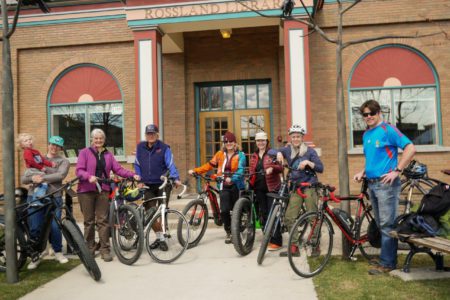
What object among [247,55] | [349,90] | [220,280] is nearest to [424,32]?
[349,90]

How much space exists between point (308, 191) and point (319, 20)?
5743mm

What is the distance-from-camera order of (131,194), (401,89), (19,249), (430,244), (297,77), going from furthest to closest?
1. (401,89)
2. (297,77)
3. (131,194)
4. (19,249)
5. (430,244)

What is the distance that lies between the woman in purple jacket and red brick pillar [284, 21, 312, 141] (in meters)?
4.21

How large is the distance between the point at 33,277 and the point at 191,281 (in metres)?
2.04

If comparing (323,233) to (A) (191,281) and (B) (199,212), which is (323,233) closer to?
(A) (191,281)

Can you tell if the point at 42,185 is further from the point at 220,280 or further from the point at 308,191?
the point at 308,191

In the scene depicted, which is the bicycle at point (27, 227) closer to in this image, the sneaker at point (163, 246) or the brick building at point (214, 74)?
the sneaker at point (163, 246)

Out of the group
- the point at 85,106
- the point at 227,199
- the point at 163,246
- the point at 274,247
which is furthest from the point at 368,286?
the point at 85,106

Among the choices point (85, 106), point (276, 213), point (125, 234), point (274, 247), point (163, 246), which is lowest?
point (274, 247)

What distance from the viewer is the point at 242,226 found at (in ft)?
19.4

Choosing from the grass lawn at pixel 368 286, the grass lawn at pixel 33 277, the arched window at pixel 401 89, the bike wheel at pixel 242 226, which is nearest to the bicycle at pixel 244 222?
the bike wheel at pixel 242 226

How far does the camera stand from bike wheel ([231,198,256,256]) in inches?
218

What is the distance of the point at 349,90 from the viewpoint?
9.96 meters

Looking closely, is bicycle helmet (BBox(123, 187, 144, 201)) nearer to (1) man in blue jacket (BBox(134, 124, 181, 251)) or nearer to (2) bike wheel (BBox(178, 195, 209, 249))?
(1) man in blue jacket (BBox(134, 124, 181, 251))
